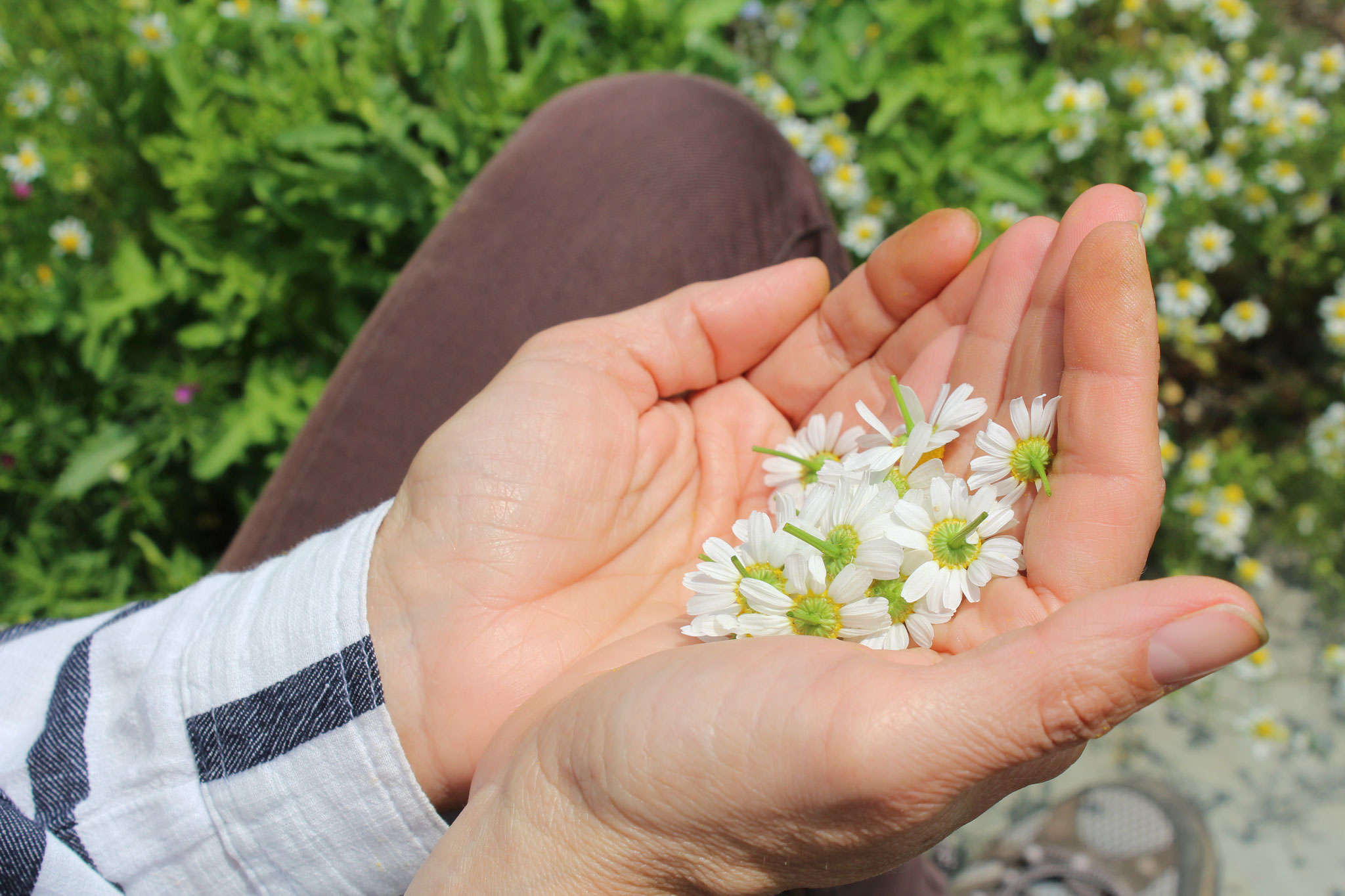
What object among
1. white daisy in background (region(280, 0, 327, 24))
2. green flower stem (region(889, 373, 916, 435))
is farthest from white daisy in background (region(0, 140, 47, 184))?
green flower stem (region(889, 373, 916, 435))

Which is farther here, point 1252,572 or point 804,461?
point 1252,572

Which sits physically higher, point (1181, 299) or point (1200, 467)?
point (1181, 299)

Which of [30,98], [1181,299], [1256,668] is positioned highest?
[30,98]

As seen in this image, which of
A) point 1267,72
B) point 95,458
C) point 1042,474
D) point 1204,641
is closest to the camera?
point 1204,641

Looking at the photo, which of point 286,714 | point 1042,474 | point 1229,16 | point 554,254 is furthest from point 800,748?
point 1229,16

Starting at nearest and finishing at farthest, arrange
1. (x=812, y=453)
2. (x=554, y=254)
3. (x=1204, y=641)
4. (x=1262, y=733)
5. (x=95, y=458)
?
1. (x=1204, y=641)
2. (x=812, y=453)
3. (x=554, y=254)
4. (x=95, y=458)
5. (x=1262, y=733)

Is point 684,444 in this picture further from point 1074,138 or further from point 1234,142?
point 1234,142
